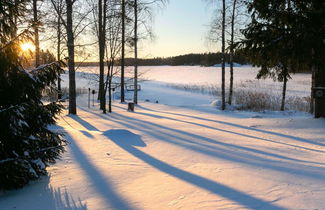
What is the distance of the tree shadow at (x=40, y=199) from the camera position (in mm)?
3402

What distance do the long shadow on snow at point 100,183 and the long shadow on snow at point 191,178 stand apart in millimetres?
931

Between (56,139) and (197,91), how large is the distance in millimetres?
25994

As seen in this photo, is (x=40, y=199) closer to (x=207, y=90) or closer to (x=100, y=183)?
(x=100, y=183)

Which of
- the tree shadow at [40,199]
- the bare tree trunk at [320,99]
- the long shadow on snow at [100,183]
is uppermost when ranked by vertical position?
the bare tree trunk at [320,99]

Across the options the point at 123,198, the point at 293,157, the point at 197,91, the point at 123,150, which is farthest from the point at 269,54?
the point at 197,91

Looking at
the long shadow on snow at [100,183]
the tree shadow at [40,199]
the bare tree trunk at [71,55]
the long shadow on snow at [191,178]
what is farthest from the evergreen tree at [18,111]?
the bare tree trunk at [71,55]

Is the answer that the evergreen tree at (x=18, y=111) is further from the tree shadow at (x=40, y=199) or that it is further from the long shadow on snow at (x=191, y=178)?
the long shadow on snow at (x=191, y=178)

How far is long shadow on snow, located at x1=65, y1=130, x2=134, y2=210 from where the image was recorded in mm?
3369

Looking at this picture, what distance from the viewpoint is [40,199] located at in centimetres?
364

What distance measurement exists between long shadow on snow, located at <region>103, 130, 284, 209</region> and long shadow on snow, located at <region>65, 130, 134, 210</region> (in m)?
0.93

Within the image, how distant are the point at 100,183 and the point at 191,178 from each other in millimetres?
1275

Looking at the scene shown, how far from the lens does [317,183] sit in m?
3.79

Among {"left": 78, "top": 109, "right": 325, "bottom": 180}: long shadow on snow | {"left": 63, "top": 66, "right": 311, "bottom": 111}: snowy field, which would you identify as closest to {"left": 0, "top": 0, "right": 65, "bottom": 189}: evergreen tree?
{"left": 78, "top": 109, "right": 325, "bottom": 180}: long shadow on snow

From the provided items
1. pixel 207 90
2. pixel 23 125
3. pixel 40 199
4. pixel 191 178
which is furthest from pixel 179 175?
pixel 207 90
